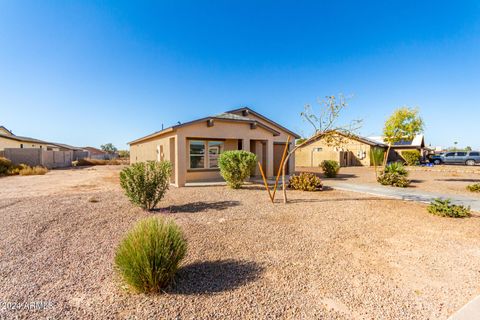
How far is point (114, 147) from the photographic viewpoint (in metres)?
90.1

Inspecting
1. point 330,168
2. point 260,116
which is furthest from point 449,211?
point 260,116

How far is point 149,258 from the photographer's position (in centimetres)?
290

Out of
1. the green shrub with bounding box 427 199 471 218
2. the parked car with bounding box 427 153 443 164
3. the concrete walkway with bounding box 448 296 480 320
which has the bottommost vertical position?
the concrete walkway with bounding box 448 296 480 320

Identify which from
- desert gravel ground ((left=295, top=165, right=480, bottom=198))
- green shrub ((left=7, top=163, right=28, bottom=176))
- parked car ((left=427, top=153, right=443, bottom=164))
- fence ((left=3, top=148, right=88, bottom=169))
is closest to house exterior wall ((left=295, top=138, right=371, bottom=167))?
desert gravel ground ((left=295, top=165, right=480, bottom=198))

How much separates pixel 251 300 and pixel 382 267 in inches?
92.5

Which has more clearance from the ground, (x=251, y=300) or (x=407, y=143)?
(x=407, y=143)

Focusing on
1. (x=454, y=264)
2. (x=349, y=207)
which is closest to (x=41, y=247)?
(x=454, y=264)

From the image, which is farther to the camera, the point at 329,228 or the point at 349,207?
the point at 349,207

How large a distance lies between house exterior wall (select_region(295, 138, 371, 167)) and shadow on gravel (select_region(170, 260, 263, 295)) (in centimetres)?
2591

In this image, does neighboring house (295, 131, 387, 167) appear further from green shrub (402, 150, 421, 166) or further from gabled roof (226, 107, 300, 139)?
gabled roof (226, 107, 300, 139)

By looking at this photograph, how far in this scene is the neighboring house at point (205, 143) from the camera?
11359 mm

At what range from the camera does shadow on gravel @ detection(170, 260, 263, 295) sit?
2.97 metres

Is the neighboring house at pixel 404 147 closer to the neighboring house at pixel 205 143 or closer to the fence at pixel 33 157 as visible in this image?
the neighboring house at pixel 205 143

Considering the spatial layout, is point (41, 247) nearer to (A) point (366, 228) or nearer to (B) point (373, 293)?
(B) point (373, 293)
